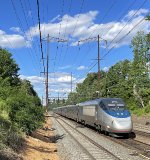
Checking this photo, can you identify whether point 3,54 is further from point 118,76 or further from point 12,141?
point 12,141

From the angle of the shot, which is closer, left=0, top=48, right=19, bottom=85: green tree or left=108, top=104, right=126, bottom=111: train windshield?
left=108, top=104, right=126, bottom=111: train windshield

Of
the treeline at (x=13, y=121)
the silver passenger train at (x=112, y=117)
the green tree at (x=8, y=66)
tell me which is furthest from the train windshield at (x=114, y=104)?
the green tree at (x=8, y=66)

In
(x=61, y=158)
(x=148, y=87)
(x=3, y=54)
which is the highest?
(x=3, y=54)

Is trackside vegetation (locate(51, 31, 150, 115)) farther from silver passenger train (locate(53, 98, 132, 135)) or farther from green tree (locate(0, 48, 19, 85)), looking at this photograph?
silver passenger train (locate(53, 98, 132, 135))

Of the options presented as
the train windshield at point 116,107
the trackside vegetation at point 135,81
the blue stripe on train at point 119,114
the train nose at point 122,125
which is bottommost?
the train nose at point 122,125

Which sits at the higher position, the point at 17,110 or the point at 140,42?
the point at 140,42

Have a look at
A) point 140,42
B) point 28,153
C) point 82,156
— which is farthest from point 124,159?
point 140,42

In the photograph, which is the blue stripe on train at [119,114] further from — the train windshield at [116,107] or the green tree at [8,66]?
the green tree at [8,66]

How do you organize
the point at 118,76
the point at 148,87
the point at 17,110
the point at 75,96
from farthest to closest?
the point at 75,96 → the point at 118,76 → the point at 148,87 → the point at 17,110

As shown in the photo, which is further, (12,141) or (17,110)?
(17,110)

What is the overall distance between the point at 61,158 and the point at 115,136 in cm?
1207

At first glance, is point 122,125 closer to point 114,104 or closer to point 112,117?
point 112,117

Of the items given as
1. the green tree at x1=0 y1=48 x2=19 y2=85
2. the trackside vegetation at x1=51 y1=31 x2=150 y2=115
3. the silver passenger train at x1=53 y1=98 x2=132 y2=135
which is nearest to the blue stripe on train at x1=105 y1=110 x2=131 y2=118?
the silver passenger train at x1=53 y1=98 x2=132 y2=135

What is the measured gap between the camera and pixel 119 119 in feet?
99.4
